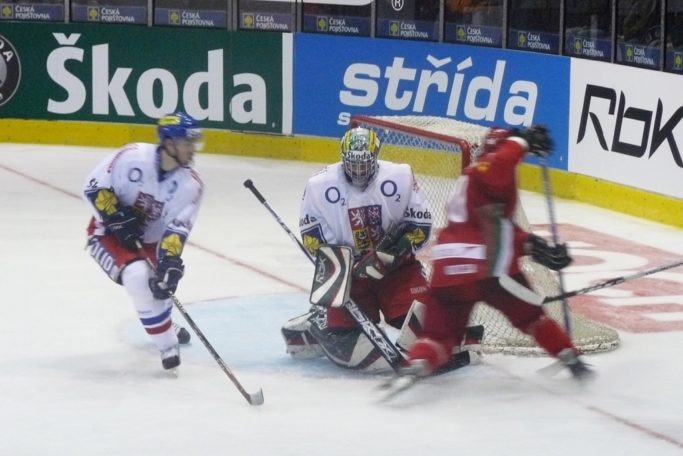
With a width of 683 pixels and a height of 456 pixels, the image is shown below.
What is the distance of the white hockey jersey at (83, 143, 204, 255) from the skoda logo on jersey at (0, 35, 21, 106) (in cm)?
792

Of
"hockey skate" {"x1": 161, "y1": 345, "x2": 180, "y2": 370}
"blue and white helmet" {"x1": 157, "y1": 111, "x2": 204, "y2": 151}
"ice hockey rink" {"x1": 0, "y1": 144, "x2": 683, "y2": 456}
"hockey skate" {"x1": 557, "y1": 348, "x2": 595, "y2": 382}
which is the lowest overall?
"ice hockey rink" {"x1": 0, "y1": 144, "x2": 683, "y2": 456}

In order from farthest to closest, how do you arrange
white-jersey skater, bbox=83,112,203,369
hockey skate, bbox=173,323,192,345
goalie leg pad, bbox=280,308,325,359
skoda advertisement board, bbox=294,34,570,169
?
1. skoda advertisement board, bbox=294,34,570,169
2. hockey skate, bbox=173,323,192,345
3. goalie leg pad, bbox=280,308,325,359
4. white-jersey skater, bbox=83,112,203,369

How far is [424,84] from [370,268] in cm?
618

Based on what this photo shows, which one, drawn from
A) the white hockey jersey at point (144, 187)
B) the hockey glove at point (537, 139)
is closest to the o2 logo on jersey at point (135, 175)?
the white hockey jersey at point (144, 187)

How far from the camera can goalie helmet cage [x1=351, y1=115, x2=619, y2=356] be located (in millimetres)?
6664

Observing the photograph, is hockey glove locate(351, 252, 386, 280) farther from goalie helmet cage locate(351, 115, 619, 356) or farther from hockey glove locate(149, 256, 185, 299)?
hockey glove locate(149, 256, 185, 299)

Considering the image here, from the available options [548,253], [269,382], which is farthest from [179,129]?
[548,253]

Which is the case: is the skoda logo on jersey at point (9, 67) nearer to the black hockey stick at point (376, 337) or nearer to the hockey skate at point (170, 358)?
the hockey skate at point (170, 358)

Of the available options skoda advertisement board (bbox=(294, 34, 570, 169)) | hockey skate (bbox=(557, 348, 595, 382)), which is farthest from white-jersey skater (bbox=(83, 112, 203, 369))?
skoda advertisement board (bbox=(294, 34, 570, 169))

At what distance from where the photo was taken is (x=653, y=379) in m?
6.23

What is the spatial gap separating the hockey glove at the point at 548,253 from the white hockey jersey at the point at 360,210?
64cm

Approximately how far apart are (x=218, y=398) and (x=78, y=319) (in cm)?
172

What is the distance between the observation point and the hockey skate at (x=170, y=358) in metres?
6.22

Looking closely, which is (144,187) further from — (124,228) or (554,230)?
(554,230)
